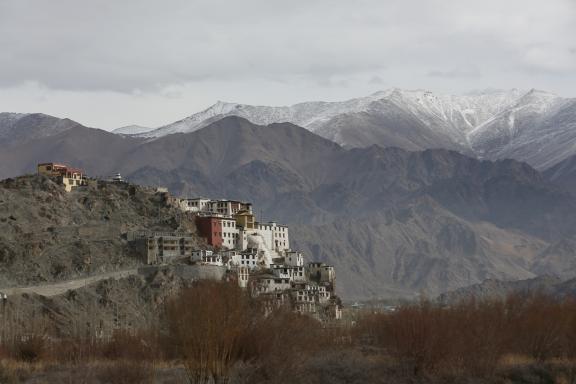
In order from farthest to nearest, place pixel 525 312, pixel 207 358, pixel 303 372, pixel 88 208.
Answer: pixel 88 208 < pixel 525 312 < pixel 303 372 < pixel 207 358

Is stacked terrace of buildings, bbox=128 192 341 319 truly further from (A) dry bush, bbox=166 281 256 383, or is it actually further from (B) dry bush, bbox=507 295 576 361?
(A) dry bush, bbox=166 281 256 383

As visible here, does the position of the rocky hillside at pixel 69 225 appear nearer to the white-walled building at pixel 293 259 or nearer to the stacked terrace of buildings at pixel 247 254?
the stacked terrace of buildings at pixel 247 254

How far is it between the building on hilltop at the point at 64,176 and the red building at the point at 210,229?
18.2 m

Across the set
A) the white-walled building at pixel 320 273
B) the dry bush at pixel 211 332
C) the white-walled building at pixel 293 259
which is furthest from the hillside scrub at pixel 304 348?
the white-walled building at pixel 320 273

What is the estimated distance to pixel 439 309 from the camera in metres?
79.5

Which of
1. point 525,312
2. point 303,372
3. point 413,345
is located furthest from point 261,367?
point 525,312

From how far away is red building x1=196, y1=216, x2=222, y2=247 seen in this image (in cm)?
14712

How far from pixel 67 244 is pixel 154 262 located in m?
11.2

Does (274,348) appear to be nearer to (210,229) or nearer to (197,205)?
(210,229)

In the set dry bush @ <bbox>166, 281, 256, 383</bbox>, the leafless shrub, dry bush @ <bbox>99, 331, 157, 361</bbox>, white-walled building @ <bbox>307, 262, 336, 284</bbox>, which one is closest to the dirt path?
dry bush @ <bbox>99, 331, 157, 361</bbox>

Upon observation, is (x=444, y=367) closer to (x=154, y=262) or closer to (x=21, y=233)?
(x=154, y=262)

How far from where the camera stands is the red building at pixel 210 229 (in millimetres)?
147125

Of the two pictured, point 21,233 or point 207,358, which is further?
point 21,233

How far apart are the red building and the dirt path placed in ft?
64.7
